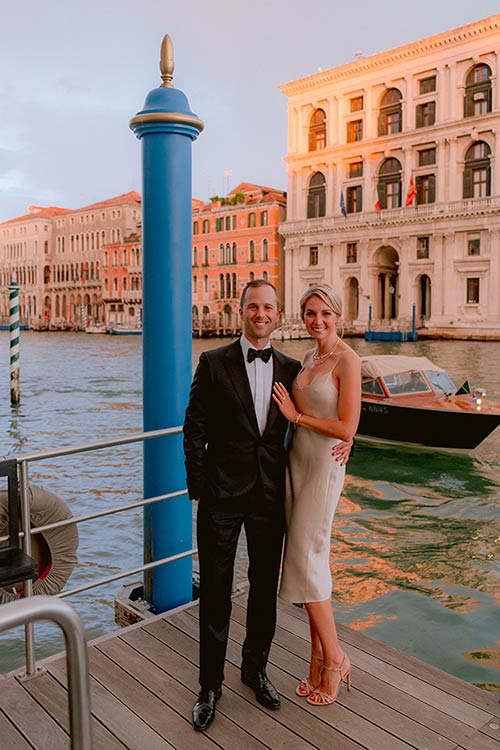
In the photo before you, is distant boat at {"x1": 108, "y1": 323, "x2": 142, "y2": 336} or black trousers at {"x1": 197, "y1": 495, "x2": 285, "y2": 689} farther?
distant boat at {"x1": 108, "y1": 323, "x2": 142, "y2": 336}

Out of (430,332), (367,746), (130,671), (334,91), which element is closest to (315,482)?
(367,746)

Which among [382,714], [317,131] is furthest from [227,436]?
[317,131]

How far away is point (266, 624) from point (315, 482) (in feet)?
1.79

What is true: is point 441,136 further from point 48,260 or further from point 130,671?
point 48,260

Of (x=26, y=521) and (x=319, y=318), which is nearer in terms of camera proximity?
(x=319, y=318)

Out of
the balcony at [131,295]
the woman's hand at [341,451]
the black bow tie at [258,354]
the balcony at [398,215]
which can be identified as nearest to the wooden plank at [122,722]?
the woman's hand at [341,451]

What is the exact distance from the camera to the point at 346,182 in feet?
151

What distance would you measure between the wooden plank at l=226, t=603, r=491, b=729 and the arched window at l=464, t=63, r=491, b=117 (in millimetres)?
42667

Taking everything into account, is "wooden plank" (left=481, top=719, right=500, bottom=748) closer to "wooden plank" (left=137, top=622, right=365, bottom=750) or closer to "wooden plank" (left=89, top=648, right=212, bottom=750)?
"wooden plank" (left=137, top=622, right=365, bottom=750)

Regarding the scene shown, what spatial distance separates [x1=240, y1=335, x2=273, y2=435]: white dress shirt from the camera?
221 cm

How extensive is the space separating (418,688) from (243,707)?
61 cm

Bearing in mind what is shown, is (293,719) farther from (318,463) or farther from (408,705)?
(318,463)

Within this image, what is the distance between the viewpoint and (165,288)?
2.90 metres

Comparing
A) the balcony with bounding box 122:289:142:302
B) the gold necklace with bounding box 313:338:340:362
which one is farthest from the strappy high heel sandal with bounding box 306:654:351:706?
the balcony with bounding box 122:289:142:302
